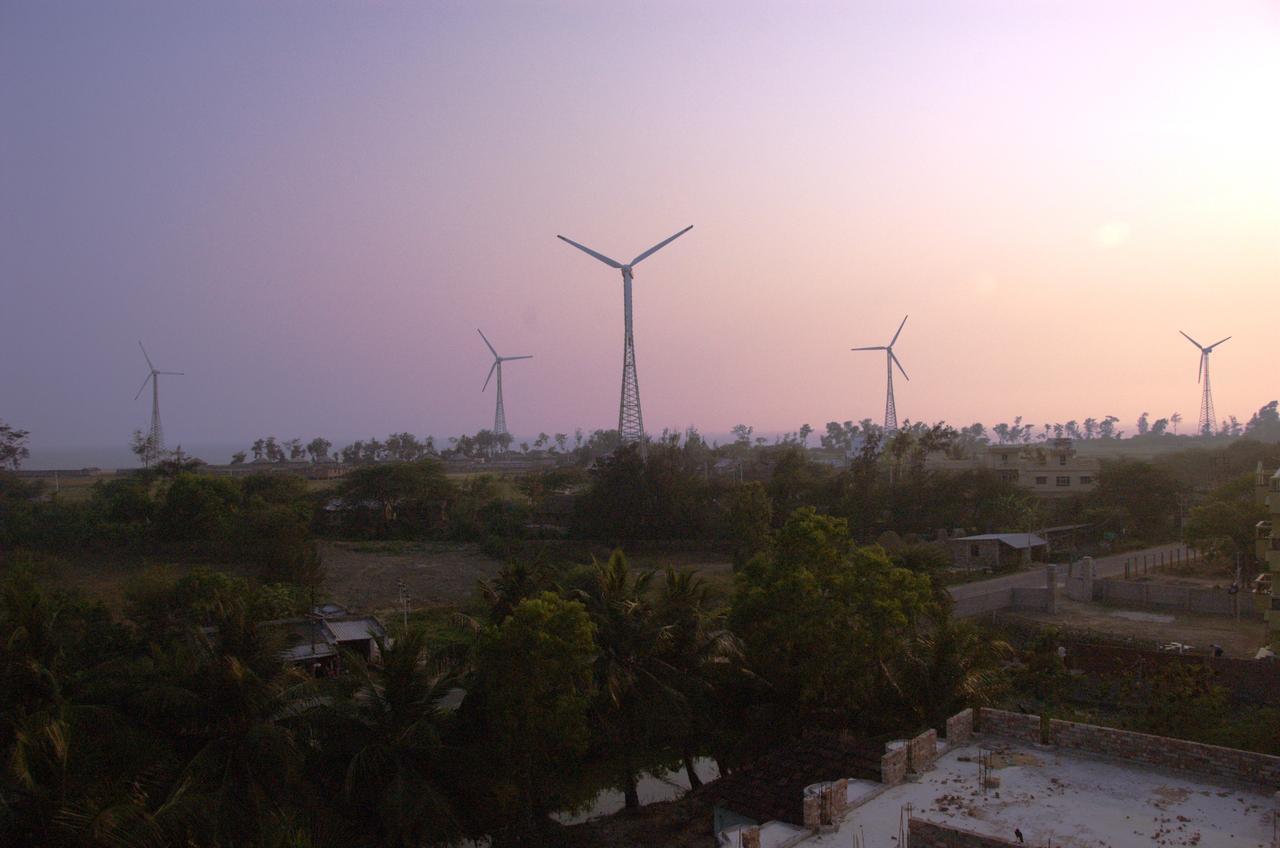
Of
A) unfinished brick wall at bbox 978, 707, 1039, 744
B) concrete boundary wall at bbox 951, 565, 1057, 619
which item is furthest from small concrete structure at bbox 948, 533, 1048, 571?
unfinished brick wall at bbox 978, 707, 1039, 744

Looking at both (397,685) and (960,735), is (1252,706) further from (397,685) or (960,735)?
(397,685)

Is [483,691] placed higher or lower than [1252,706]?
higher

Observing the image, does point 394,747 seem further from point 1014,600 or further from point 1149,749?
point 1014,600

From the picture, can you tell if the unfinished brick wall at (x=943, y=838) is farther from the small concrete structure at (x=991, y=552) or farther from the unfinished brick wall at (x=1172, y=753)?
the small concrete structure at (x=991, y=552)

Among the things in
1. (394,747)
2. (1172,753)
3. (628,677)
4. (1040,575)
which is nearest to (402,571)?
(628,677)

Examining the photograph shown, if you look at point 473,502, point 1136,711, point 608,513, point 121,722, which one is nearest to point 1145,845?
point 1136,711

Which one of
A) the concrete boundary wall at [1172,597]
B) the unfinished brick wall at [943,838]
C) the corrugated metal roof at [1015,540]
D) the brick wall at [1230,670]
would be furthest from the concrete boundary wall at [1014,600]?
the unfinished brick wall at [943,838]
